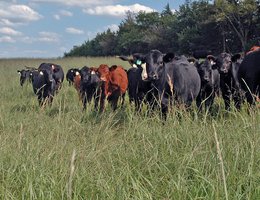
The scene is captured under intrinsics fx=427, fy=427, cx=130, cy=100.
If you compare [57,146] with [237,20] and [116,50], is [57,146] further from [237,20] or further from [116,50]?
[116,50]

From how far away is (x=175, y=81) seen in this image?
316 inches

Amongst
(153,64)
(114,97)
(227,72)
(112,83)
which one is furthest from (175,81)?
(112,83)

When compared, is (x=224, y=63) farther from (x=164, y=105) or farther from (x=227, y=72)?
(x=164, y=105)

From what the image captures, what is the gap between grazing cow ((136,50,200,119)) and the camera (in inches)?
297

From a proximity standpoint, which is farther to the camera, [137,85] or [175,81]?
[137,85]

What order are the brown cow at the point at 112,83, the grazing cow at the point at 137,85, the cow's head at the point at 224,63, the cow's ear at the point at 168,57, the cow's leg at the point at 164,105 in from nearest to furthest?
1. the cow's leg at the point at 164,105
2. the cow's ear at the point at 168,57
3. the grazing cow at the point at 137,85
4. the cow's head at the point at 224,63
5. the brown cow at the point at 112,83

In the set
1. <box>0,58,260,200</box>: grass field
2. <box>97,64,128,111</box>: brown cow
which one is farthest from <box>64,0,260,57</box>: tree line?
<box>0,58,260,200</box>: grass field

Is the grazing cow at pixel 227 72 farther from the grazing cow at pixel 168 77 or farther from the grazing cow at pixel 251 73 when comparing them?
the grazing cow at pixel 168 77

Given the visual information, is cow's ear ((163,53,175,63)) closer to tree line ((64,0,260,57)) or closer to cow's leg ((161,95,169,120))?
cow's leg ((161,95,169,120))

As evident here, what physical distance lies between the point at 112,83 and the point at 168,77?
428 centimetres

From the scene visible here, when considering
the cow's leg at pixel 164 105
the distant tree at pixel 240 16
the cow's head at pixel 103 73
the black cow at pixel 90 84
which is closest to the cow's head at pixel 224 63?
the cow's leg at pixel 164 105

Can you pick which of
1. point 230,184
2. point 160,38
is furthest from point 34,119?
point 160,38

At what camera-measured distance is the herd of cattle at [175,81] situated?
7.63m

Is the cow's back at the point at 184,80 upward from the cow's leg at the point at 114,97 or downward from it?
upward
